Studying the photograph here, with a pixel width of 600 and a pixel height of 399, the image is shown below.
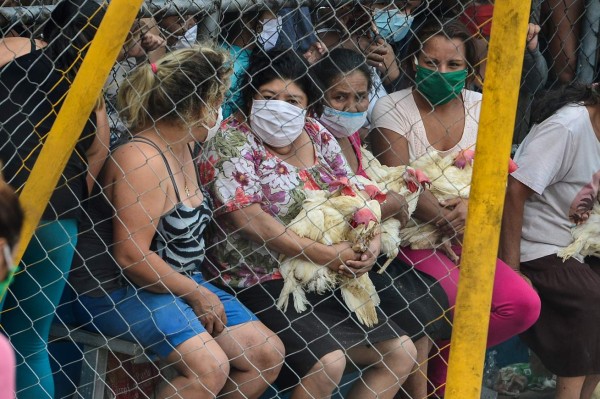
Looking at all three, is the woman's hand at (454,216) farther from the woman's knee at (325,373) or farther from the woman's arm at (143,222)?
the woman's arm at (143,222)

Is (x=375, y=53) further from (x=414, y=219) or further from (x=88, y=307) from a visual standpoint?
(x=88, y=307)

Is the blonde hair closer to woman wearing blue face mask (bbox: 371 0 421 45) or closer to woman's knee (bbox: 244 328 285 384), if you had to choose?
woman's knee (bbox: 244 328 285 384)

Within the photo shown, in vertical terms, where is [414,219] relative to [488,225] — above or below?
below

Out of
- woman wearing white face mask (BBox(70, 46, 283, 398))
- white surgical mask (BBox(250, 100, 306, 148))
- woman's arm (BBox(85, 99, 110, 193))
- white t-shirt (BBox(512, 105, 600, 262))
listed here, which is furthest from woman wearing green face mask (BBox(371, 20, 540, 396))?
woman's arm (BBox(85, 99, 110, 193))

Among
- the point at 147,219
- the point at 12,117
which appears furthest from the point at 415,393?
the point at 12,117

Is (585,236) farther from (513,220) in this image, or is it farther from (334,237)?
(334,237)

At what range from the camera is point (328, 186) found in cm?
414

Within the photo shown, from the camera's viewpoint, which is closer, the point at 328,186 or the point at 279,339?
the point at 279,339

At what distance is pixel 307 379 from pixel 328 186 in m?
0.75

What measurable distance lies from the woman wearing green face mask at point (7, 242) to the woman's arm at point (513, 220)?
2736 millimetres

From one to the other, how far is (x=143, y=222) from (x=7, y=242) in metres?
1.51

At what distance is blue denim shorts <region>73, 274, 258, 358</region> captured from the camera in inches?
144

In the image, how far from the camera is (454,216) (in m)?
4.27

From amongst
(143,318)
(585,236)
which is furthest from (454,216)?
(143,318)
